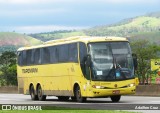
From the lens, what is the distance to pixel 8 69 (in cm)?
16538

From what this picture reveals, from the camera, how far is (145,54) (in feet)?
366

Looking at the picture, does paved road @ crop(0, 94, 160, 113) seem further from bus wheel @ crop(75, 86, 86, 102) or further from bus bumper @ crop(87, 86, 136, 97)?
bus bumper @ crop(87, 86, 136, 97)

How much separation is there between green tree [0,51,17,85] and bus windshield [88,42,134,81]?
12267cm

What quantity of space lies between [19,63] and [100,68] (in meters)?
13.1

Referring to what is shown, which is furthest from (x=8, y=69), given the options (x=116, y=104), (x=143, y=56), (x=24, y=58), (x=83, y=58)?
(x=116, y=104)

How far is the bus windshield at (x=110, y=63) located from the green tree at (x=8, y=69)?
12267 centimetres

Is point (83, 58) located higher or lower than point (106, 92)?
higher

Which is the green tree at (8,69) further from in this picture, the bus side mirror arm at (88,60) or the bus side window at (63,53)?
the bus side mirror arm at (88,60)

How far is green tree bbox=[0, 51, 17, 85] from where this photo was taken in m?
157

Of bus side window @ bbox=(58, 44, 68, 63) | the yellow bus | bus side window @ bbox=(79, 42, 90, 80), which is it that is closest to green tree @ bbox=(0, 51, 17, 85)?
the yellow bus

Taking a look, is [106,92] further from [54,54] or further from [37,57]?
[37,57]

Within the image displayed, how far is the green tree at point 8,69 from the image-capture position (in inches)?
6191

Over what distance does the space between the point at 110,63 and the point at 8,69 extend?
138 meters

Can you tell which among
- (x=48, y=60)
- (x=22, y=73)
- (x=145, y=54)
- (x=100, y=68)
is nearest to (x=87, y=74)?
(x=100, y=68)
